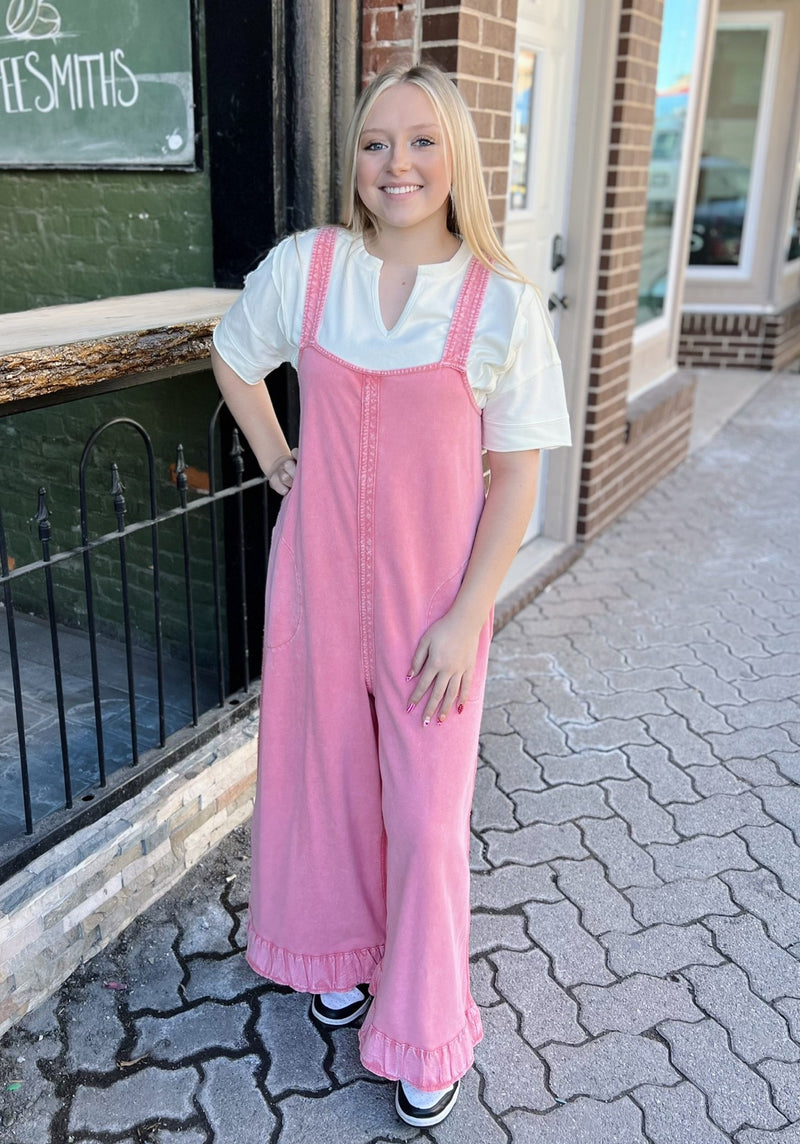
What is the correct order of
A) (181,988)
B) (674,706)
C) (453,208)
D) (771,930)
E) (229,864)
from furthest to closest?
(674,706)
(229,864)
(771,930)
(181,988)
(453,208)

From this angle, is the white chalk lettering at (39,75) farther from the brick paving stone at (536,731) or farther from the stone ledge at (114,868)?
the brick paving stone at (536,731)

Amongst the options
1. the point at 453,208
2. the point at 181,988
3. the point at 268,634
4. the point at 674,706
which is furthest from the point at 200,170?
the point at 674,706

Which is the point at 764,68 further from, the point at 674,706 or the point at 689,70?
the point at 674,706

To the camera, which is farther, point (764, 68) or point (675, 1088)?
point (764, 68)

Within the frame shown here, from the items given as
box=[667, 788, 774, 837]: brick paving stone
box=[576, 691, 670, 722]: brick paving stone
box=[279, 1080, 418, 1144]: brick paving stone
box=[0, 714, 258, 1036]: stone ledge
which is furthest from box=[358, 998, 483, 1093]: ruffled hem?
box=[576, 691, 670, 722]: brick paving stone

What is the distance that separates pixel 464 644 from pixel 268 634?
42 centimetres

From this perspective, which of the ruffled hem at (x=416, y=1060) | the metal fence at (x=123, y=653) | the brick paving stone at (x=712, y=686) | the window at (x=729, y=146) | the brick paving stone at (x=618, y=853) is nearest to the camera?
the ruffled hem at (x=416, y=1060)

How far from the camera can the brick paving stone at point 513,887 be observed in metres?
2.61

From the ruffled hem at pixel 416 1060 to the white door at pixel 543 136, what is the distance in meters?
→ 2.64

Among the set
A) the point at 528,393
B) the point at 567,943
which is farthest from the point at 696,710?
the point at 528,393

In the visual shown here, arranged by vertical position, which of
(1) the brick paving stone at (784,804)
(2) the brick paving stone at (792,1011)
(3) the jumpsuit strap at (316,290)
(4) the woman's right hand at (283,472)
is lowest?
(2) the brick paving stone at (792,1011)

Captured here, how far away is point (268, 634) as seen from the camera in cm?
196

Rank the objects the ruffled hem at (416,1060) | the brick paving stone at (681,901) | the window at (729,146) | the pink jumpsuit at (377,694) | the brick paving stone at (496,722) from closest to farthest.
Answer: the pink jumpsuit at (377,694) < the ruffled hem at (416,1060) < the brick paving stone at (681,901) < the brick paving stone at (496,722) < the window at (729,146)

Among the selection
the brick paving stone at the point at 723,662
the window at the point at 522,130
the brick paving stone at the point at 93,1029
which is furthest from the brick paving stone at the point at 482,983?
the window at the point at 522,130
